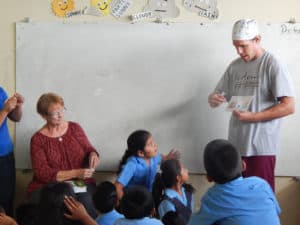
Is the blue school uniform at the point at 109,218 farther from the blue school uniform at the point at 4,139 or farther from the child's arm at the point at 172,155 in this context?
the blue school uniform at the point at 4,139

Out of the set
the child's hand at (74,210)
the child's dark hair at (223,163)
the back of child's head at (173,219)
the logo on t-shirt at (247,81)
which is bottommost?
the back of child's head at (173,219)

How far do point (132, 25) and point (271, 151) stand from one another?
1364mm

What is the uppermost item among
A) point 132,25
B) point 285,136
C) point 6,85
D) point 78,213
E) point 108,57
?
point 132,25

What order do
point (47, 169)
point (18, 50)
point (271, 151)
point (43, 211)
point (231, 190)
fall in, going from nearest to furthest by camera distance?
1. point (231, 190)
2. point (43, 211)
3. point (271, 151)
4. point (47, 169)
5. point (18, 50)

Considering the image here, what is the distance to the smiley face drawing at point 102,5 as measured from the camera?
3338 millimetres

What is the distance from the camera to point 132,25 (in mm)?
3334

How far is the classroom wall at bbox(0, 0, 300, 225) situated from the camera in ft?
10.6

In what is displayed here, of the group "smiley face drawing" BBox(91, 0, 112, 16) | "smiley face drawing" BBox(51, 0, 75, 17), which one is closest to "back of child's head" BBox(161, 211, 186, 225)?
"smiley face drawing" BBox(91, 0, 112, 16)

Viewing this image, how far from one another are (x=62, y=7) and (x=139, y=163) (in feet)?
4.34

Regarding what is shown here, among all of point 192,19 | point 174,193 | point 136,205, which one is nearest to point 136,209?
point 136,205

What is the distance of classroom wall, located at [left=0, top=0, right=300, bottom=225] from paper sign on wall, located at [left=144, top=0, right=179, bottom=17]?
0.14 feet

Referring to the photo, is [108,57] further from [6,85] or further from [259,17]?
[259,17]

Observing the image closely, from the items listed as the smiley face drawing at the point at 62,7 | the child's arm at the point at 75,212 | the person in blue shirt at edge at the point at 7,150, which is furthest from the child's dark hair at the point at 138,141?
the smiley face drawing at the point at 62,7

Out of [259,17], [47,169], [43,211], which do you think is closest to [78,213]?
[43,211]
